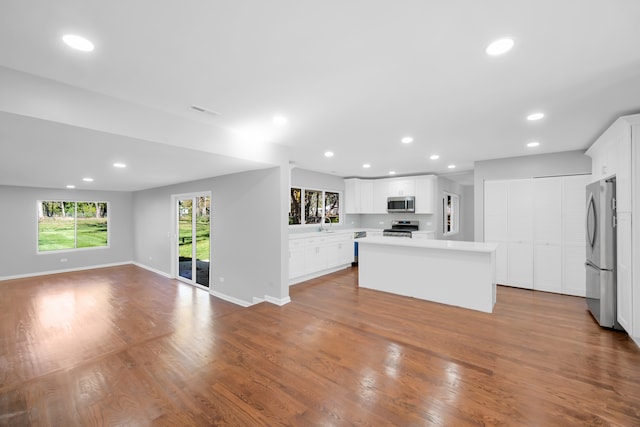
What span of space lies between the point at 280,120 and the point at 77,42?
1.75 metres

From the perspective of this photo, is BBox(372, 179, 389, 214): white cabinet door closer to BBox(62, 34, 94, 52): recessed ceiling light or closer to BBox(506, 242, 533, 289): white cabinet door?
BBox(506, 242, 533, 289): white cabinet door

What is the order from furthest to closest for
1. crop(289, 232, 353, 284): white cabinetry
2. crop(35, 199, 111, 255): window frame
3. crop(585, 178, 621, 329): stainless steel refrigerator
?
crop(35, 199, 111, 255): window frame, crop(289, 232, 353, 284): white cabinetry, crop(585, 178, 621, 329): stainless steel refrigerator

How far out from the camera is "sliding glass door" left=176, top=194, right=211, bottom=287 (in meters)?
6.09

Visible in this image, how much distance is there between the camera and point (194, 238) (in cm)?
630

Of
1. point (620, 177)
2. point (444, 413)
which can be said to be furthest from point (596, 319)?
point (444, 413)

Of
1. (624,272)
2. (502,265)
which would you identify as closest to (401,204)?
(502,265)

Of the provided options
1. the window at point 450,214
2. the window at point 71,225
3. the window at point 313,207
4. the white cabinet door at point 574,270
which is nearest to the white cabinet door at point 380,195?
the window at point 313,207

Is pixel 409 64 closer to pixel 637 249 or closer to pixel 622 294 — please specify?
pixel 637 249

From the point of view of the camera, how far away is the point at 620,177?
3.03 metres

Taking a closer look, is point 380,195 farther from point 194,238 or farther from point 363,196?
point 194,238

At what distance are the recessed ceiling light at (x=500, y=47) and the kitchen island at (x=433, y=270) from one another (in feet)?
8.73

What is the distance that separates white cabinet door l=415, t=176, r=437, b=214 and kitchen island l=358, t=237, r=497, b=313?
2625 mm

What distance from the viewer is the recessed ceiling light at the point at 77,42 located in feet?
5.28

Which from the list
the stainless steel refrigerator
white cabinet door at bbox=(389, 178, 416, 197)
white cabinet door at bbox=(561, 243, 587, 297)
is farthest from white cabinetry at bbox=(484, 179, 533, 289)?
white cabinet door at bbox=(389, 178, 416, 197)
